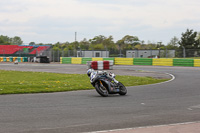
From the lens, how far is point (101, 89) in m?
12.2

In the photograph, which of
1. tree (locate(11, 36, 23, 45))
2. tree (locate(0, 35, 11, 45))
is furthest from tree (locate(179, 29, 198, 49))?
tree (locate(11, 36, 23, 45))

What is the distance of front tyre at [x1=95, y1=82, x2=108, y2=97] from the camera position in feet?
39.5

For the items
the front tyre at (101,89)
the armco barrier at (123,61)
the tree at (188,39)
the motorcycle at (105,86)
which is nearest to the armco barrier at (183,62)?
the armco barrier at (123,61)

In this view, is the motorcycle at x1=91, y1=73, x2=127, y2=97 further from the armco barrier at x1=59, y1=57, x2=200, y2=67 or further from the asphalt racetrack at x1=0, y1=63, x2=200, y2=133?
the armco barrier at x1=59, y1=57, x2=200, y2=67

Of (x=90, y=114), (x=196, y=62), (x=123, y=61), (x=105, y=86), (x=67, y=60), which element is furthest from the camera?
(x=67, y=60)

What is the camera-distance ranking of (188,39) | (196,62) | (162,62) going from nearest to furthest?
(196,62)
(162,62)
(188,39)

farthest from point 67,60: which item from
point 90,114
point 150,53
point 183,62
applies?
point 90,114

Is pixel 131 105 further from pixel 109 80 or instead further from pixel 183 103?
pixel 109 80

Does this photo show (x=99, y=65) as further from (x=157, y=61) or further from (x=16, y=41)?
(x=16, y=41)

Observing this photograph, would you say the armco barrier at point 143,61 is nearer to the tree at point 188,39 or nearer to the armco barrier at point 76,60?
the armco barrier at point 76,60

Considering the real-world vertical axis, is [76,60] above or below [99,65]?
below

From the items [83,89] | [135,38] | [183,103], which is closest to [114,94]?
[83,89]

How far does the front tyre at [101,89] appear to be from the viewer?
1205 centimetres

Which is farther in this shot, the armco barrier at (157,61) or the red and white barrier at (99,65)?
the armco barrier at (157,61)
